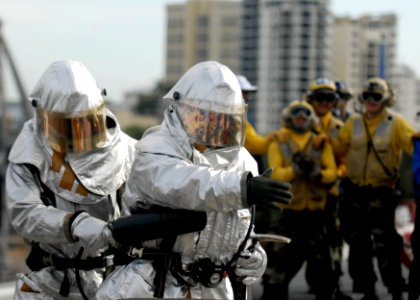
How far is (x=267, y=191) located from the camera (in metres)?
6.10

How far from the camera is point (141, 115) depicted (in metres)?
155

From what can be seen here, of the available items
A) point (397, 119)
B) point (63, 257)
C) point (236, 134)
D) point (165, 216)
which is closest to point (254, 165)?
point (236, 134)

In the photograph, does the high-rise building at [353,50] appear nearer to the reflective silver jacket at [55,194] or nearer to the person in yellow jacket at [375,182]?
the person in yellow jacket at [375,182]

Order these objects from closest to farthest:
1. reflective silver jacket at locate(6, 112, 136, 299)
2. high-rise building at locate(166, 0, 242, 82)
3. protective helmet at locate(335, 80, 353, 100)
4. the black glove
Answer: the black glove → reflective silver jacket at locate(6, 112, 136, 299) → protective helmet at locate(335, 80, 353, 100) → high-rise building at locate(166, 0, 242, 82)

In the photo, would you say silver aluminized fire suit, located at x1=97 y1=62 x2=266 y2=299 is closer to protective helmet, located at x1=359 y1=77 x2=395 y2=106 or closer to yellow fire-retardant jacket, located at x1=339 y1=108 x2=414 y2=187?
yellow fire-retardant jacket, located at x1=339 y1=108 x2=414 y2=187

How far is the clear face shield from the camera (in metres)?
6.61

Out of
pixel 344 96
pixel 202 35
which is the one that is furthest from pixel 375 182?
pixel 202 35

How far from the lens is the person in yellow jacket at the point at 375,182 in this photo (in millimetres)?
11203

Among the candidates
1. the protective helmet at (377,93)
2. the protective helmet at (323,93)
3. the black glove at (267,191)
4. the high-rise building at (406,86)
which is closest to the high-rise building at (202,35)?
the high-rise building at (406,86)

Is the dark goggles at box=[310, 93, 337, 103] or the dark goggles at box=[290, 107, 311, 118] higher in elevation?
the dark goggles at box=[310, 93, 337, 103]

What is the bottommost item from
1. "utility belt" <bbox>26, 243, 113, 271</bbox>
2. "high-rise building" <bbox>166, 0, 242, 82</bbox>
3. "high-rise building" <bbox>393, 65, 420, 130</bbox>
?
"utility belt" <bbox>26, 243, 113, 271</bbox>

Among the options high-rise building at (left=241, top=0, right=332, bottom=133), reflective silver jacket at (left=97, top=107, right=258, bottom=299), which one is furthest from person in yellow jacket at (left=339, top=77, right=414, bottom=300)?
high-rise building at (left=241, top=0, right=332, bottom=133)

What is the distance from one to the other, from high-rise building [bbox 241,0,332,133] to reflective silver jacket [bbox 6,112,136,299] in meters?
134

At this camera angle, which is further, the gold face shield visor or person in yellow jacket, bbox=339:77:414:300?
person in yellow jacket, bbox=339:77:414:300
